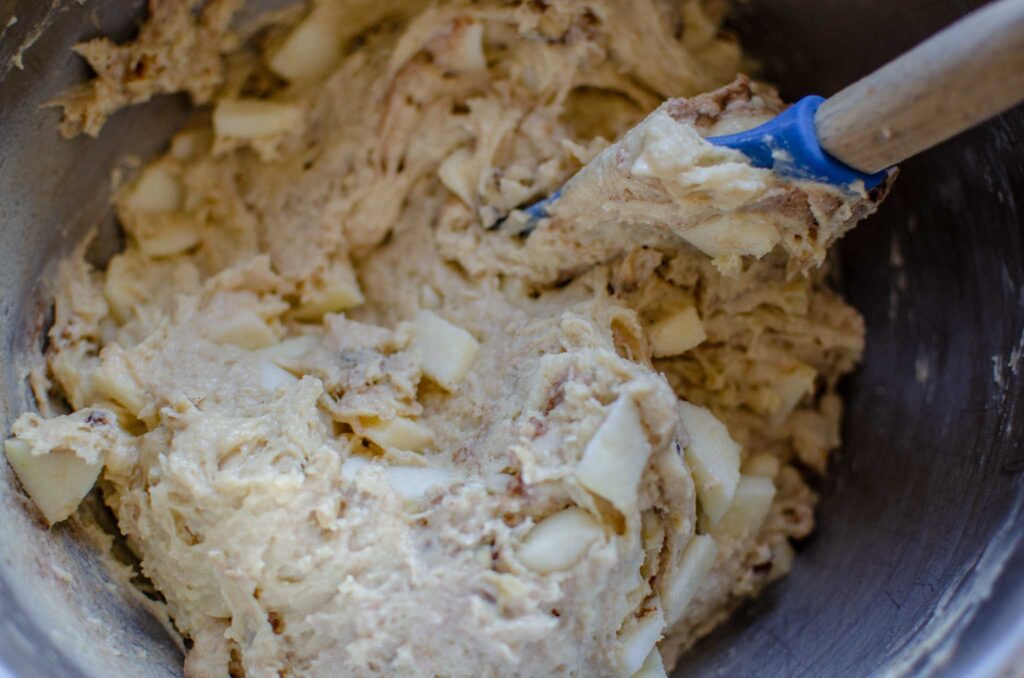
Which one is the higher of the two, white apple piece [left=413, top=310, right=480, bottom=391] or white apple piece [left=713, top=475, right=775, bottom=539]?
white apple piece [left=413, top=310, right=480, bottom=391]

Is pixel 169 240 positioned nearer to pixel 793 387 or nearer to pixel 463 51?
pixel 463 51

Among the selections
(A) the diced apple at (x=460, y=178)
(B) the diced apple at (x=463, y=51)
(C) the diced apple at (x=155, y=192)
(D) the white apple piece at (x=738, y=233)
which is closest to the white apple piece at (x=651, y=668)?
(D) the white apple piece at (x=738, y=233)

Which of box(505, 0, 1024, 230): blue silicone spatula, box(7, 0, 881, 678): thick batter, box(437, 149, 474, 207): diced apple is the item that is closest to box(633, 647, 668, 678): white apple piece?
box(7, 0, 881, 678): thick batter

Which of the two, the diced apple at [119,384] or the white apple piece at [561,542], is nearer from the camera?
the white apple piece at [561,542]

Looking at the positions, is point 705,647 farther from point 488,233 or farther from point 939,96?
point 939,96

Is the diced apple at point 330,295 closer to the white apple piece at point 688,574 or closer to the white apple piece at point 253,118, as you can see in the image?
the white apple piece at point 253,118

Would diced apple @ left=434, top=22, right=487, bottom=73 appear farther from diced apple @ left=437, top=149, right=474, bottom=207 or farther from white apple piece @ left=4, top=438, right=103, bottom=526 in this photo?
white apple piece @ left=4, top=438, right=103, bottom=526
